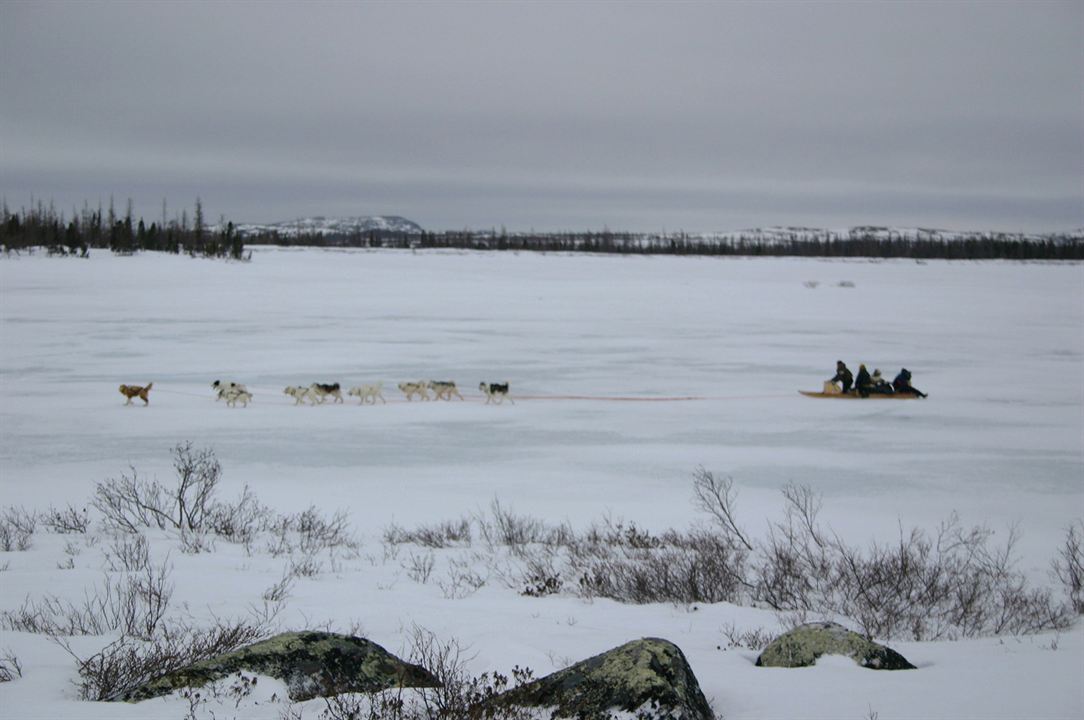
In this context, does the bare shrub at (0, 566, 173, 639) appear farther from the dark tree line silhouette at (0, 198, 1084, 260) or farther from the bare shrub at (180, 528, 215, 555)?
the dark tree line silhouette at (0, 198, 1084, 260)

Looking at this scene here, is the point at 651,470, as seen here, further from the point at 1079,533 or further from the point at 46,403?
the point at 46,403

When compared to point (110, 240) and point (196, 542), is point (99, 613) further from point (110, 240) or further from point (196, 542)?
point (110, 240)

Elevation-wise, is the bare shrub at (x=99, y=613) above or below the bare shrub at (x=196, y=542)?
above

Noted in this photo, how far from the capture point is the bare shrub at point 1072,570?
6.96 meters

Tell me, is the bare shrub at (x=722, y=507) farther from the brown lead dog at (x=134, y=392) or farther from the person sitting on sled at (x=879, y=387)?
the brown lead dog at (x=134, y=392)

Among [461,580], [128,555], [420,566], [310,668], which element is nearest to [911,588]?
[461,580]

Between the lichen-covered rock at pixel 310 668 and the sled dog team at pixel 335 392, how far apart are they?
475 inches

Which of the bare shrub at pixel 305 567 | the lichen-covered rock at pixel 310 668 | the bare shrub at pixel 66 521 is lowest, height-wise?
the bare shrub at pixel 66 521

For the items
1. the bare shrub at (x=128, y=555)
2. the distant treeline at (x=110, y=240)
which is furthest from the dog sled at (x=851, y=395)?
the distant treeline at (x=110, y=240)

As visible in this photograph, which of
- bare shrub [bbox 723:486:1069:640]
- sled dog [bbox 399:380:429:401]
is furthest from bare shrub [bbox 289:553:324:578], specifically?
sled dog [bbox 399:380:429:401]

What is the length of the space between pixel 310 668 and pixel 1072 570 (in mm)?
5926

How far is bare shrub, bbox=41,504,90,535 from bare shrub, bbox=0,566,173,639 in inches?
106

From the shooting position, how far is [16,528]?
8.42 metres

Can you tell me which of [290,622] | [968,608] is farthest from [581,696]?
[968,608]
